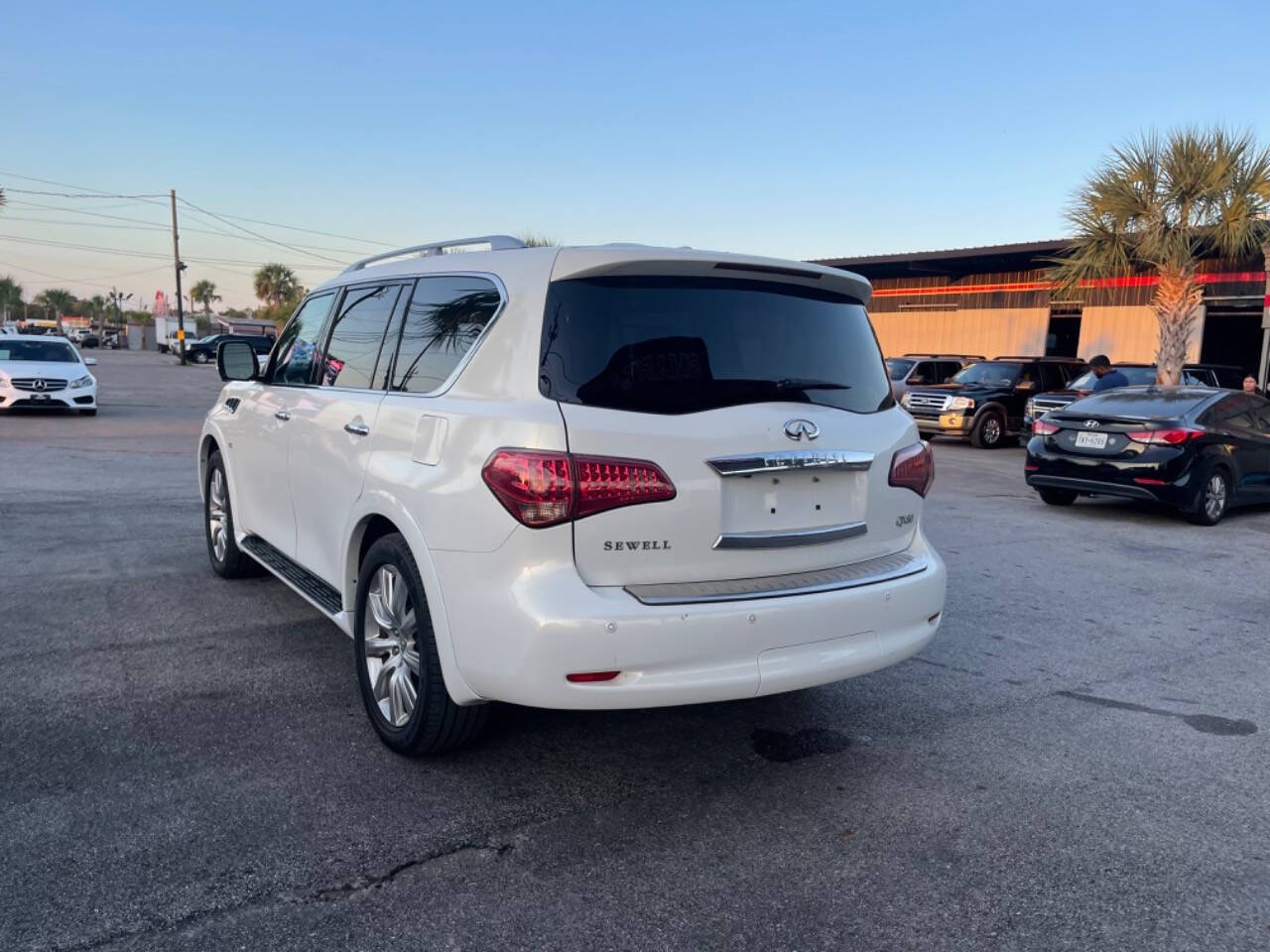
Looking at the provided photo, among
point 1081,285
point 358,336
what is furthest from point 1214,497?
point 1081,285

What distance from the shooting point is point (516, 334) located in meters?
3.30

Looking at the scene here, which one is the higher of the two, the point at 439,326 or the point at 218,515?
the point at 439,326

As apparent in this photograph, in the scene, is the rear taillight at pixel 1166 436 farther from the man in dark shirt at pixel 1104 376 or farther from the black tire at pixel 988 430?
the black tire at pixel 988 430

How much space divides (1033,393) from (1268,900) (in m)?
18.2

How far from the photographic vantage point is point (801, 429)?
3408 mm

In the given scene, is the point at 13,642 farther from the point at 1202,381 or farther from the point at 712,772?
the point at 1202,381

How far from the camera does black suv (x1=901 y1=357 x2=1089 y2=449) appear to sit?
62.5 ft

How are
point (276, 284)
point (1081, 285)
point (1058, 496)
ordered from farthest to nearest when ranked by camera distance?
point (276, 284)
point (1081, 285)
point (1058, 496)

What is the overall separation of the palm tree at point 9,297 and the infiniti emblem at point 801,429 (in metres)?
149

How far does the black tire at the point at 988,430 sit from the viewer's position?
1908 cm

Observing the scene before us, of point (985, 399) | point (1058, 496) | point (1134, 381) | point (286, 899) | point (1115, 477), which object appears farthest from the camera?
point (985, 399)

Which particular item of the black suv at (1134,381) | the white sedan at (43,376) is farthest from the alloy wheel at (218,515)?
the black suv at (1134,381)

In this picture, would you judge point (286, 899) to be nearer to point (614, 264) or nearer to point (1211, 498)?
point (614, 264)

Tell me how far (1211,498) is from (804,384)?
8071 mm
